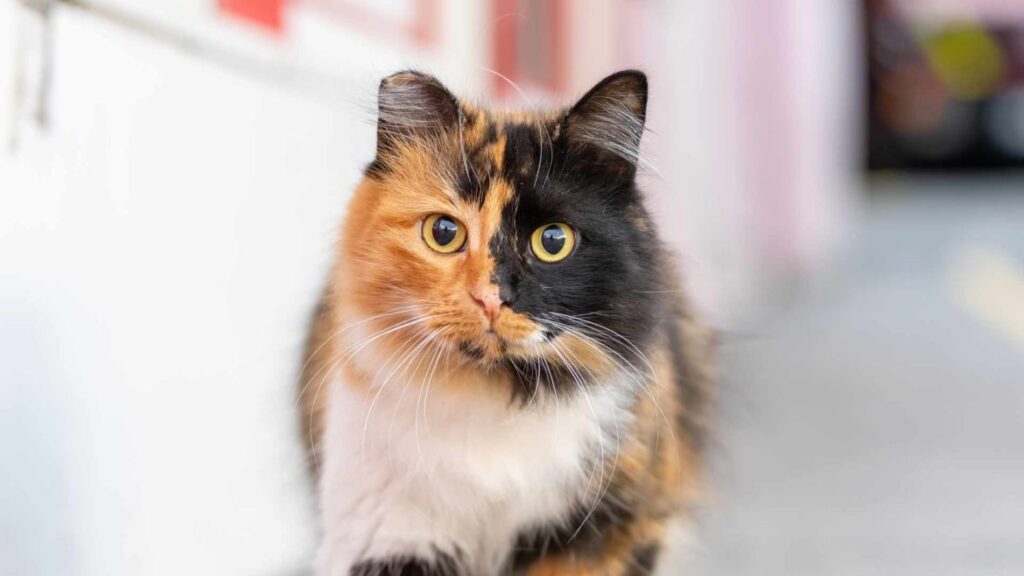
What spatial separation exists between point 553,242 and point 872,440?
1.60 metres

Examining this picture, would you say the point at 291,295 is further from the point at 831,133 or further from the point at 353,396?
the point at 831,133

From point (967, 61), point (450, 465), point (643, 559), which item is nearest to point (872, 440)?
point (643, 559)

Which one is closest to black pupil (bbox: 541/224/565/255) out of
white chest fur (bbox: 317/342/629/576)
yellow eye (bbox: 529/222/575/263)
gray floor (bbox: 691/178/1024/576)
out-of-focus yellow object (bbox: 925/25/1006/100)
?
yellow eye (bbox: 529/222/575/263)

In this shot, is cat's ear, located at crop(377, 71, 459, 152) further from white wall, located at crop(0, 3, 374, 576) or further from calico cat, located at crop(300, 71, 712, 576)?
white wall, located at crop(0, 3, 374, 576)

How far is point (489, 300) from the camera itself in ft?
2.69

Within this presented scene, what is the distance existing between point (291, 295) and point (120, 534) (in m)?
0.45

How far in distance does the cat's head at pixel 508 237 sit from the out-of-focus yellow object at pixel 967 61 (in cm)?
740

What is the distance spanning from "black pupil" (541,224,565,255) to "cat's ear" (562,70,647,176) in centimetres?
8

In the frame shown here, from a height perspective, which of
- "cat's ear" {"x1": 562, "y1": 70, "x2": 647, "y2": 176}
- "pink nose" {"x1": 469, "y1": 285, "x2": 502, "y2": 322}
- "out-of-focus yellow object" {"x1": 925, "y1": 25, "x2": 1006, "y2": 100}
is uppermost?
"out-of-focus yellow object" {"x1": 925, "y1": 25, "x2": 1006, "y2": 100}

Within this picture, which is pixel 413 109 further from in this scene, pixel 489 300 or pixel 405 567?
pixel 405 567

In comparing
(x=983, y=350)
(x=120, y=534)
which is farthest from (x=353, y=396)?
(x=983, y=350)

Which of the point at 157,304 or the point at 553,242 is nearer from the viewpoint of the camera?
the point at 553,242

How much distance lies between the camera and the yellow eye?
2.90 ft

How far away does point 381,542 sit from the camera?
95 centimetres
